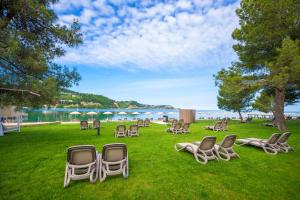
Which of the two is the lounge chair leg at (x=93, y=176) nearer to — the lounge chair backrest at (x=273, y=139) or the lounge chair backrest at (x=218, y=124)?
the lounge chair backrest at (x=273, y=139)

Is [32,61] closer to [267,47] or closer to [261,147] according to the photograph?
[261,147]

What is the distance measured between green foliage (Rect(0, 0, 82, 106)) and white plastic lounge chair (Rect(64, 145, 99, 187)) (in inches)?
197

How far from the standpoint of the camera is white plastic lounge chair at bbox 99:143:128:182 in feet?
12.9

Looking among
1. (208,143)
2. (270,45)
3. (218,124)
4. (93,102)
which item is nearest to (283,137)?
(208,143)

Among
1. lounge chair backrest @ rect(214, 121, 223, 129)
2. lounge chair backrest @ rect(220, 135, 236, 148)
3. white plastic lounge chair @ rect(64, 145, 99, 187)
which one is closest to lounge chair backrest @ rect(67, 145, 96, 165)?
white plastic lounge chair @ rect(64, 145, 99, 187)

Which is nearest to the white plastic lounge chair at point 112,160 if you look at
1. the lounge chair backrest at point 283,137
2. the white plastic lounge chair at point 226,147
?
the white plastic lounge chair at point 226,147

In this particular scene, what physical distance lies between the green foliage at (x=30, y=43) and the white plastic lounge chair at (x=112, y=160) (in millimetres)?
5413

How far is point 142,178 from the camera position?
4.04 meters

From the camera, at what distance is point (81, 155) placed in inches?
149

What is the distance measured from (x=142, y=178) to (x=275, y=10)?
14929 mm

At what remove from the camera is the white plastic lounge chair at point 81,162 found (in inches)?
145

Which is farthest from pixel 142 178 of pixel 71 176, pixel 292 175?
pixel 292 175

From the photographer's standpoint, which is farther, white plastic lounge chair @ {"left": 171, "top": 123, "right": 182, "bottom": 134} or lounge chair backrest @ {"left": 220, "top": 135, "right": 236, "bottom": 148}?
white plastic lounge chair @ {"left": 171, "top": 123, "right": 182, "bottom": 134}

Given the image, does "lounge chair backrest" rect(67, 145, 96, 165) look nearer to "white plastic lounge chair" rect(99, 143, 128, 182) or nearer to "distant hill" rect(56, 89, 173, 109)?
"white plastic lounge chair" rect(99, 143, 128, 182)
